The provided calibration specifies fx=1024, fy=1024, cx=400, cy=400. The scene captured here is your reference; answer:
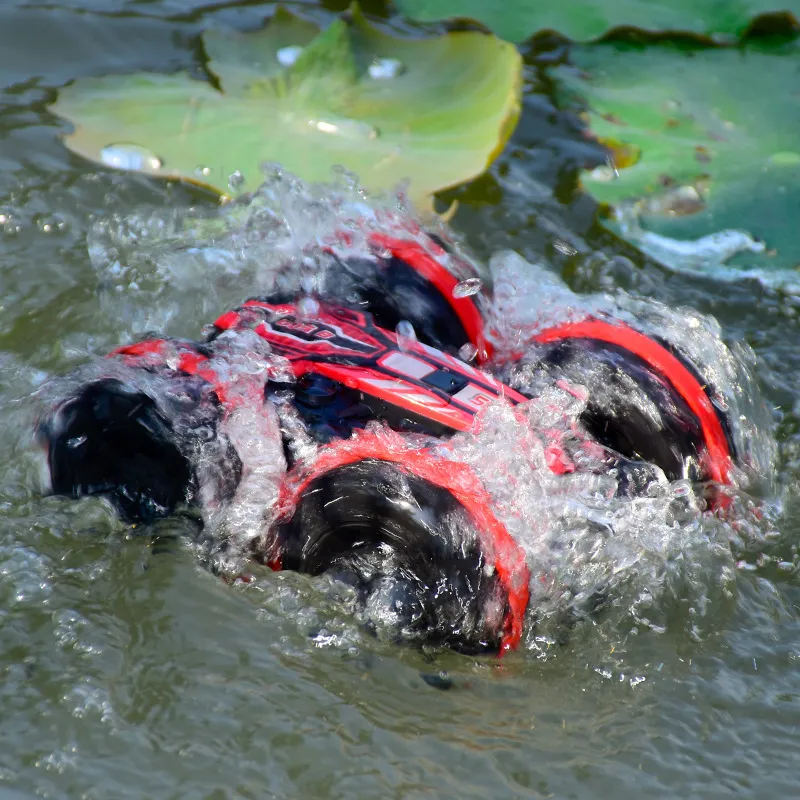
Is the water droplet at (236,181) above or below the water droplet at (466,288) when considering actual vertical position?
below

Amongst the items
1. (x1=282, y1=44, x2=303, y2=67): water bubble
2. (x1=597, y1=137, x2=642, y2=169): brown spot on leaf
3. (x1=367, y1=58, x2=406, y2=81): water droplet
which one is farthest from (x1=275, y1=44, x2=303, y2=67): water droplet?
(x1=597, y1=137, x2=642, y2=169): brown spot on leaf

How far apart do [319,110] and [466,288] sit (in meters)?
0.92

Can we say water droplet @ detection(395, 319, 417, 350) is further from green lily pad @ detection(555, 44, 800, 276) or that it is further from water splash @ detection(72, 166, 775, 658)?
green lily pad @ detection(555, 44, 800, 276)

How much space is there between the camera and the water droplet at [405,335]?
4.93 ft

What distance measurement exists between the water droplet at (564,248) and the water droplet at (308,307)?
0.87 metres

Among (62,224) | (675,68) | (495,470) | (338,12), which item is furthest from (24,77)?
(495,470)

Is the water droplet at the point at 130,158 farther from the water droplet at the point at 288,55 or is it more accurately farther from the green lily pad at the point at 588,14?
the green lily pad at the point at 588,14

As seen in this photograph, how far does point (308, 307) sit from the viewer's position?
5.25ft

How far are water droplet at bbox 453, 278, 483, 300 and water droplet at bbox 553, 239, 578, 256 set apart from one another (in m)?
0.65

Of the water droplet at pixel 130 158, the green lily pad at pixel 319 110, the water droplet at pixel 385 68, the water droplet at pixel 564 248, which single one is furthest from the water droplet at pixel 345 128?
the water droplet at pixel 564 248

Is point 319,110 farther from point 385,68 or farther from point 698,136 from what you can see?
point 698,136

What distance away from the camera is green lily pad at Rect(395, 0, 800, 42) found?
2.67 metres

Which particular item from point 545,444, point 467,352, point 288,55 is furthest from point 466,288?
point 288,55

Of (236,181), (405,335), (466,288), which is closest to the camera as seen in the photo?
(405,335)
